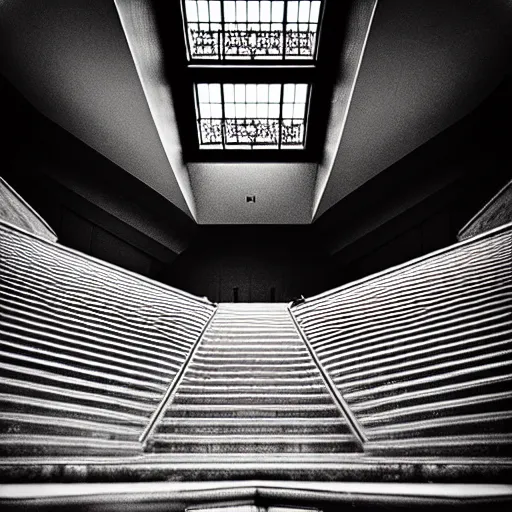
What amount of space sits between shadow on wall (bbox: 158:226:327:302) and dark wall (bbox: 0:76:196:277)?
1.63 feet

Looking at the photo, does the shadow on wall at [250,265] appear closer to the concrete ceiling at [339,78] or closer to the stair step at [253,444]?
the concrete ceiling at [339,78]

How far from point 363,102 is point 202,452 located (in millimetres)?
6363

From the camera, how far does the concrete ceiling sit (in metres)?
5.79

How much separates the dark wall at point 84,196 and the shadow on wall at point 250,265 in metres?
0.50

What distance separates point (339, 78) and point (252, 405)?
21.5 ft

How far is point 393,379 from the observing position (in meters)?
2.20

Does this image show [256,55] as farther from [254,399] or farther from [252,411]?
[252,411]

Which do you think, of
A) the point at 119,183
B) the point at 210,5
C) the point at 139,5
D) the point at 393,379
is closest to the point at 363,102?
the point at 210,5

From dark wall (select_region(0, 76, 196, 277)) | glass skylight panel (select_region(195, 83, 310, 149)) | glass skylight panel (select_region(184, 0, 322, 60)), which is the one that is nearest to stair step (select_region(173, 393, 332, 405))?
dark wall (select_region(0, 76, 196, 277))

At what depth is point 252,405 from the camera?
6.84 feet

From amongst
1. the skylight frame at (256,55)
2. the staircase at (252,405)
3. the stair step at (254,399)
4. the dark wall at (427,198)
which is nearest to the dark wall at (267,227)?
the dark wall at (427,198)

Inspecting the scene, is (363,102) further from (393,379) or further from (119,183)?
(393,379)

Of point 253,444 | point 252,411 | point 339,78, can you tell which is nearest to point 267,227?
point 339,78

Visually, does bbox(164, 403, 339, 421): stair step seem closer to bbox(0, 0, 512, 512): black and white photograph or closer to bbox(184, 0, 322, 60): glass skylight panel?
bbox(0, 0, 512, 512): black and white photograph
